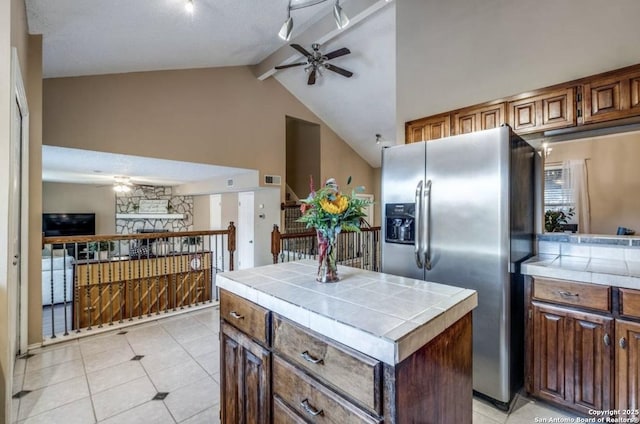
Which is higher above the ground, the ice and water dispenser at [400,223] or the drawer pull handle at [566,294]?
the ice and water dispenser at [400,223]

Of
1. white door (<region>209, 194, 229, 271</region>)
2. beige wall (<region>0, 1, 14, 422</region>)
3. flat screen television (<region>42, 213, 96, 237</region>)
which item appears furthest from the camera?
white door (<region>209, 194, 229, 271</region>)

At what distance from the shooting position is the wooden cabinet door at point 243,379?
4.31ft

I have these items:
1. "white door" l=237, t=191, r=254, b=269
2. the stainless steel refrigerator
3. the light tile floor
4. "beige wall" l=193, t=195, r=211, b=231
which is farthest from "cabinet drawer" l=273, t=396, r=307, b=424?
"beige wall" l=193, t=195, r=211, b=231

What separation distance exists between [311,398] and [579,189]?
2.72 m

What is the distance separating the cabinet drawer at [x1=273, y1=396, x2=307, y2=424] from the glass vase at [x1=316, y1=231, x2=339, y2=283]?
21.2 inches

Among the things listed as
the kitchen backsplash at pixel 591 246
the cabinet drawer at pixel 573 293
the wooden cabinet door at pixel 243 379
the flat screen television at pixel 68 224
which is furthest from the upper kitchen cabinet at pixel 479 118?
the flat screen television at pixel 68 224

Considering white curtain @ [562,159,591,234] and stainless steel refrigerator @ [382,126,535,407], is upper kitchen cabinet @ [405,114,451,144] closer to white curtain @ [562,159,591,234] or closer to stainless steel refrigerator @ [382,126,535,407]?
stainless steel refrigerator @ [382,126,535,407]

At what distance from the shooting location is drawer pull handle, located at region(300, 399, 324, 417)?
3.48 ft

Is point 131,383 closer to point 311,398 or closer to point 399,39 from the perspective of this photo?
point 311,398

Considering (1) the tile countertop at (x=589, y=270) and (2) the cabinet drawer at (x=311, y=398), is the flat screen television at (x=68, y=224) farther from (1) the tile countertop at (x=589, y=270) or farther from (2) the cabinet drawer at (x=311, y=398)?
(1) the tile countertop at (x=589, y=270)

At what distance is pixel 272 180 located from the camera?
6043 mm

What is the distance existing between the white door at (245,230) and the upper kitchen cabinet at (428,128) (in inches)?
160

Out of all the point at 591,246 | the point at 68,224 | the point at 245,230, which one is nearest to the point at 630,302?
the point at 591,246

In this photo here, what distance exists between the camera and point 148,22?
296 centimetres
